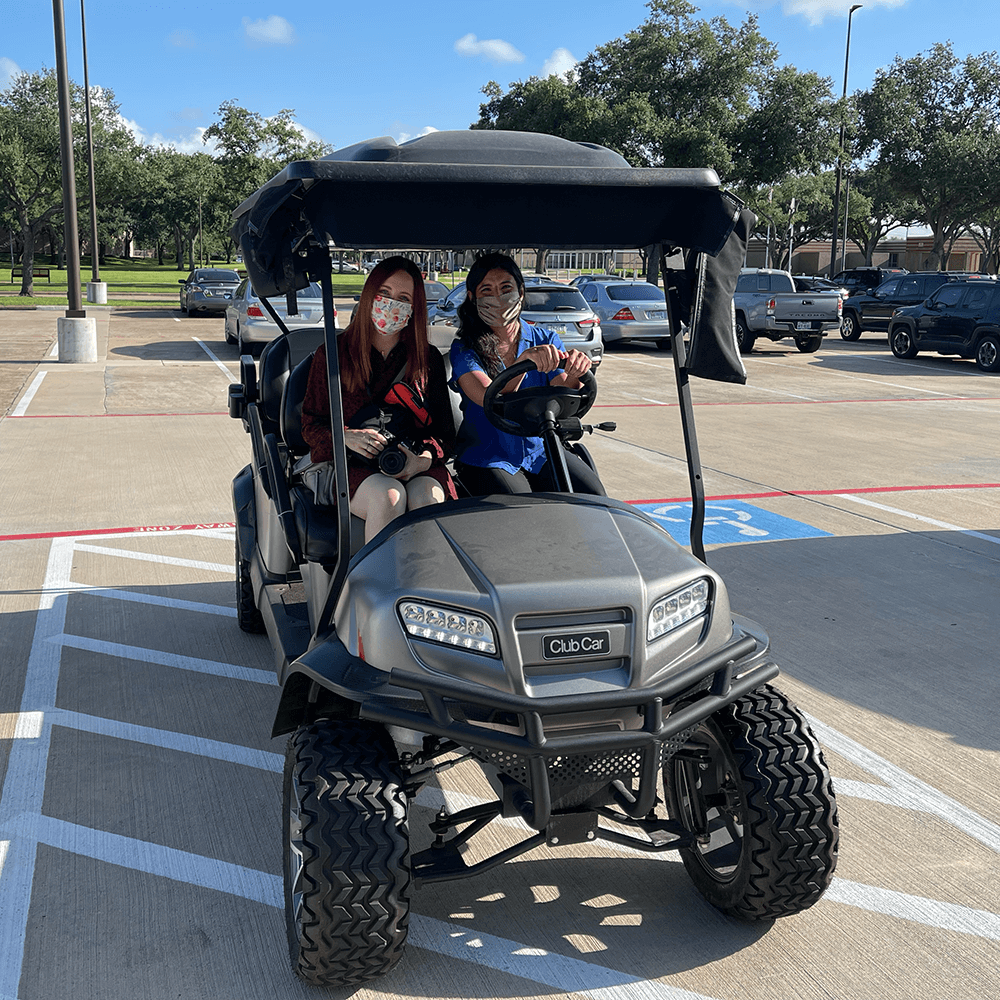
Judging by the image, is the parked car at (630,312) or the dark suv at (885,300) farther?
the dark suv at (885,300)

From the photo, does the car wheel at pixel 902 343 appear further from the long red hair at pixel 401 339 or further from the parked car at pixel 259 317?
the long red hair at pixel 401 339

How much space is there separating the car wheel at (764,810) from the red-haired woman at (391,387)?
1.24 metres

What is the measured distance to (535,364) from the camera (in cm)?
354

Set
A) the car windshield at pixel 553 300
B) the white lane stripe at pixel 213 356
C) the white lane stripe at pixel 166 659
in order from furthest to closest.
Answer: the car windshield at pixel 553 300
the white lane stripe at pixel 213 356
the white lane stripe at pixel 166 659

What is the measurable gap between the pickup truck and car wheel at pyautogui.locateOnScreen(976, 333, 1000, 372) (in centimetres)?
321

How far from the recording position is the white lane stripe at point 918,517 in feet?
24.0

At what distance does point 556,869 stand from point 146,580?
12.1ft

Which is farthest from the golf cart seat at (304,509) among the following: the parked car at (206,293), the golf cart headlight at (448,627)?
the parked car at (206,293)

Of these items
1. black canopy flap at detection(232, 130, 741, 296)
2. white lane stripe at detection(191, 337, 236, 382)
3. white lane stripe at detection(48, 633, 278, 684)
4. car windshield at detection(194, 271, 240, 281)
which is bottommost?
white lane stripe at detection(48, 633, 278, 684)

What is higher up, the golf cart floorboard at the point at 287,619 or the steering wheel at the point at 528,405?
the steering wheel at the point at 528,405

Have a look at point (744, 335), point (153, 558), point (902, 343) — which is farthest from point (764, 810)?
point (744, 335)

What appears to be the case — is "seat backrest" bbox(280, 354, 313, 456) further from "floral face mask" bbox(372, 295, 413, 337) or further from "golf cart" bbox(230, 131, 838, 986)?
"golf cart" bbox(230, 131, 838, 986)

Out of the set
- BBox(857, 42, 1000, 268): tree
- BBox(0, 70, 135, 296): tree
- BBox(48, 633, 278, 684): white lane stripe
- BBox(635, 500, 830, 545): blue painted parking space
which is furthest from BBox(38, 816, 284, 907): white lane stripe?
BBox(857, 42, 1000, 268): tree

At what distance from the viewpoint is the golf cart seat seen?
3.64 metres
